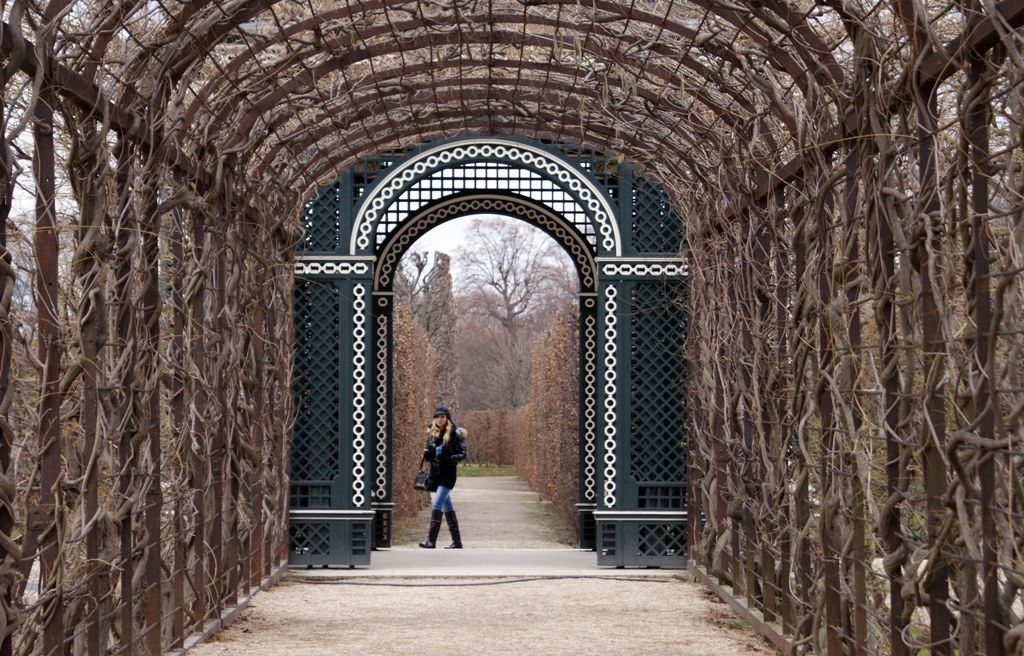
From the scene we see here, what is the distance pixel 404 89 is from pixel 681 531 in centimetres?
435

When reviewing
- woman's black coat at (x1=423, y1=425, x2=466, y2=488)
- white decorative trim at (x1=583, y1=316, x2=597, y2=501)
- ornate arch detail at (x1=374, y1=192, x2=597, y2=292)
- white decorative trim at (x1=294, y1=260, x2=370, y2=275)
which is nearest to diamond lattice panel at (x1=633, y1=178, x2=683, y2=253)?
ornate arch detail at (x1=374, y1=192, x2=597, y2=292)

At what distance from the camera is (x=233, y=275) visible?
7.70 m

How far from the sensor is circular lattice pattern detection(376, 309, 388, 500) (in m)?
11.6

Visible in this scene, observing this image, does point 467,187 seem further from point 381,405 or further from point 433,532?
point 433,532

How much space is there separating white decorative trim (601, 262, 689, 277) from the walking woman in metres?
2.66

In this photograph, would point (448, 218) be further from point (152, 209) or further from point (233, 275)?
point (152, 209)

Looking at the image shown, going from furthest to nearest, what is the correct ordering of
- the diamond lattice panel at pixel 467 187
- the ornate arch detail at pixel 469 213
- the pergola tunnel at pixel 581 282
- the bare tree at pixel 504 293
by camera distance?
1. the bare tree at pixel 504 293
2. the ornate arch detail at pixel 469 213
3. the diamond lattice panel at pixel 467 187
4. the pergola tunnel at pixel 581 282

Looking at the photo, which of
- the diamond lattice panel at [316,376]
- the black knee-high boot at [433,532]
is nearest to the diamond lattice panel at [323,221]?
the diamond lattice panel at [316,376]

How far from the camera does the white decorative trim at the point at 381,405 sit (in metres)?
11.6

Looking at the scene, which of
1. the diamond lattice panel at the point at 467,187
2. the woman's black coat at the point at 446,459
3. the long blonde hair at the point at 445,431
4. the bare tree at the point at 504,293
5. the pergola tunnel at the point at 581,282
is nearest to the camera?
the pergola tunnel at the point at 581,282

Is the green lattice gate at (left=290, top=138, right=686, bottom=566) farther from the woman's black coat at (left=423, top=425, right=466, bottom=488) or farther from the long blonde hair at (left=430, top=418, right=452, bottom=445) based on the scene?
the long blonde hair at (left=430, top=418, right=452, bottom=445)

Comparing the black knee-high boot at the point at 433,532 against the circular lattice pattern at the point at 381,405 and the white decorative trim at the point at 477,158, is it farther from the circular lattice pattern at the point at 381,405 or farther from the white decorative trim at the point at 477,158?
the white decorative trim at the point at 477,158

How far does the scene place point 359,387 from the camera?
34.5 ft

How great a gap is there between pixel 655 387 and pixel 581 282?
1.85 m
